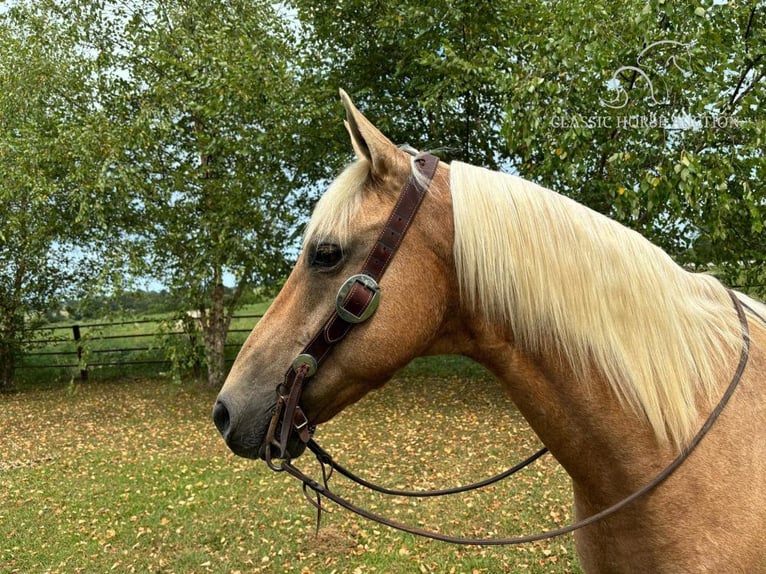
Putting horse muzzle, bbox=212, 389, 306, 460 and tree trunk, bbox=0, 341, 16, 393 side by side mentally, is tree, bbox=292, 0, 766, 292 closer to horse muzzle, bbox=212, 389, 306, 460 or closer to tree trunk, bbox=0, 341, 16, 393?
horse muzzle, bbox=212, 389, 306, 460

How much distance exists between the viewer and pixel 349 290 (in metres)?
1.45

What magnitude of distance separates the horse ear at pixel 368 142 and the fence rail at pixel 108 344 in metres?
8.55

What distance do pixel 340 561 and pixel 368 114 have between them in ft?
22.2

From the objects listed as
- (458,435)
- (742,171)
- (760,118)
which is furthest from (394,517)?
(760,118)

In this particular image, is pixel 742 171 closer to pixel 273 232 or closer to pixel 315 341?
pixel 315 341

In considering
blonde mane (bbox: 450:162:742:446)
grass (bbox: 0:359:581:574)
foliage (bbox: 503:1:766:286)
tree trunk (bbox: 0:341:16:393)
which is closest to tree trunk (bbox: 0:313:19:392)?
tree trunk (bbox: 0:341:16:393)

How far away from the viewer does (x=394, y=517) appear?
17.3 ft

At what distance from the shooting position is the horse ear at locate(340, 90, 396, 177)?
1452mm

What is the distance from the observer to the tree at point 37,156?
8477 millimetres

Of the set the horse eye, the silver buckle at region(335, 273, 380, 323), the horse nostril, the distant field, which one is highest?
the horse eye

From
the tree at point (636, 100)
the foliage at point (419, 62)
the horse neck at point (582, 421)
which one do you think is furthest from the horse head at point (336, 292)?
the foliage at point (419, 62)

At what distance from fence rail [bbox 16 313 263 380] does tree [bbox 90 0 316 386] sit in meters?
0.77

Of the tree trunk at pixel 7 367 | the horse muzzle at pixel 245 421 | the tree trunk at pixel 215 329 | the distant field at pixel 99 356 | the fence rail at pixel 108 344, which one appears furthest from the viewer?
the distant field at pixel 99 356

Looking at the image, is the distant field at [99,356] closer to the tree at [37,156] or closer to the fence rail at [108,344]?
the fence rail at [108,344]
